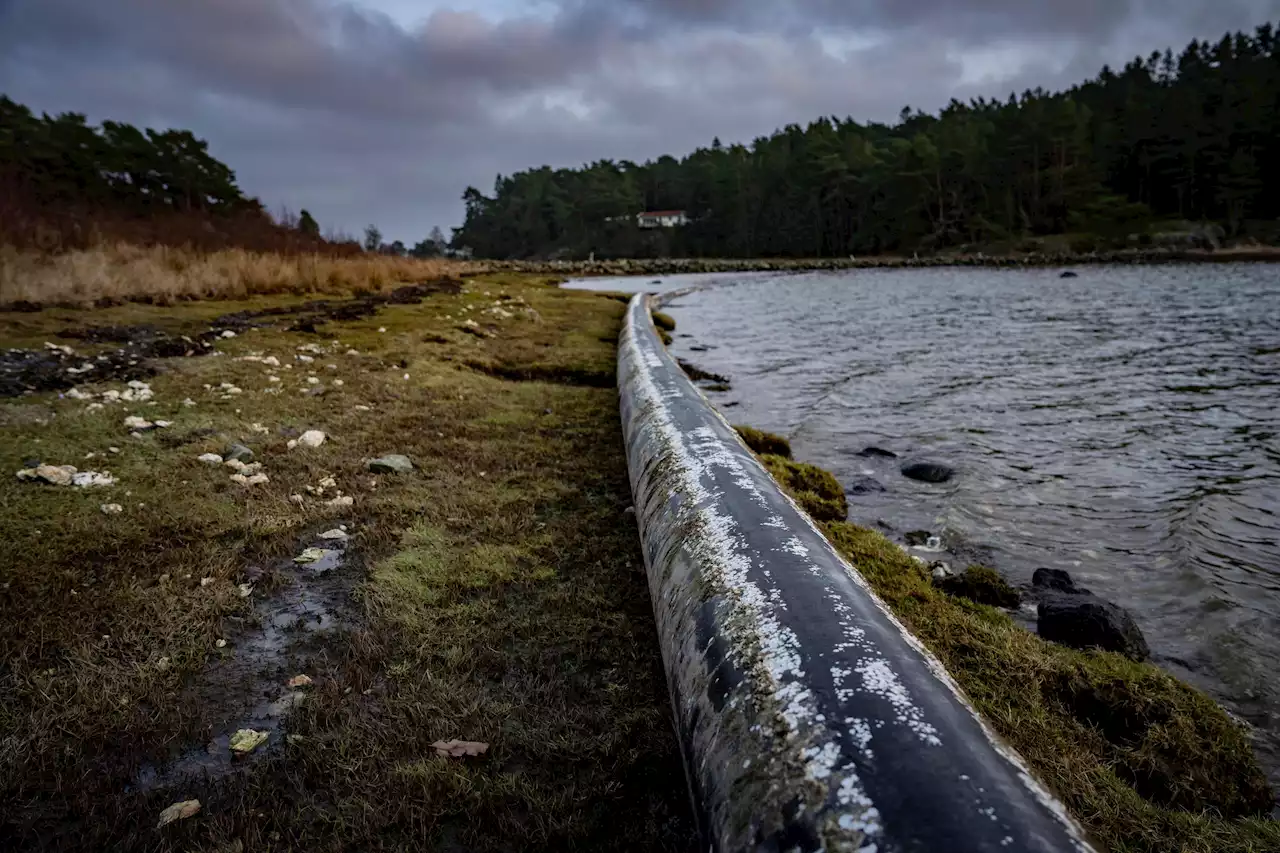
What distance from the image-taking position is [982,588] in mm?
3900

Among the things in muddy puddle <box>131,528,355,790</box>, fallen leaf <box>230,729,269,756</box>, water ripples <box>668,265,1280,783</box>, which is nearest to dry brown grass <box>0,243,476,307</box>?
water ripples <box>668,265,1280,783</box>

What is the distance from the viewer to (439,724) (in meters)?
2.35

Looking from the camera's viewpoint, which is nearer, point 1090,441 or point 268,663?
point 268,663

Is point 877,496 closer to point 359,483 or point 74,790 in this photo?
point 359,483

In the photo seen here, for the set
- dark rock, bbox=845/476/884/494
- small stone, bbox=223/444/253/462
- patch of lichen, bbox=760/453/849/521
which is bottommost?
dark rock, bbox=845/476/884/494

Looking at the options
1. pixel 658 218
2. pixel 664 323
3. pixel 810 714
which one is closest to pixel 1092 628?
pixel 810 714

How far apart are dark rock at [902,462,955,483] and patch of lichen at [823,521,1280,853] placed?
326 centimetres

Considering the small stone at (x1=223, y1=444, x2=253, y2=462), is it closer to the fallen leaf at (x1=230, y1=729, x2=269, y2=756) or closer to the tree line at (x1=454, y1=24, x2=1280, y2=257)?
the fallen leaf at (x1=230, y1=729, x2=269, y2=756)

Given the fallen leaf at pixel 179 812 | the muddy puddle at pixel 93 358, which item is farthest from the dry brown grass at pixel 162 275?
the fallen leaf at pixel 179 812

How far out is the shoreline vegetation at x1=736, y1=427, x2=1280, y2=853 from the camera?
2045 millimetres

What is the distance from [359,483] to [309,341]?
6.27 metres

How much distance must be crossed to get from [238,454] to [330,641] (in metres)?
2.55

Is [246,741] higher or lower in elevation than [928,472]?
higher

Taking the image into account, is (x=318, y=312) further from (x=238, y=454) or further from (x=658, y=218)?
(x=658, y=218)
